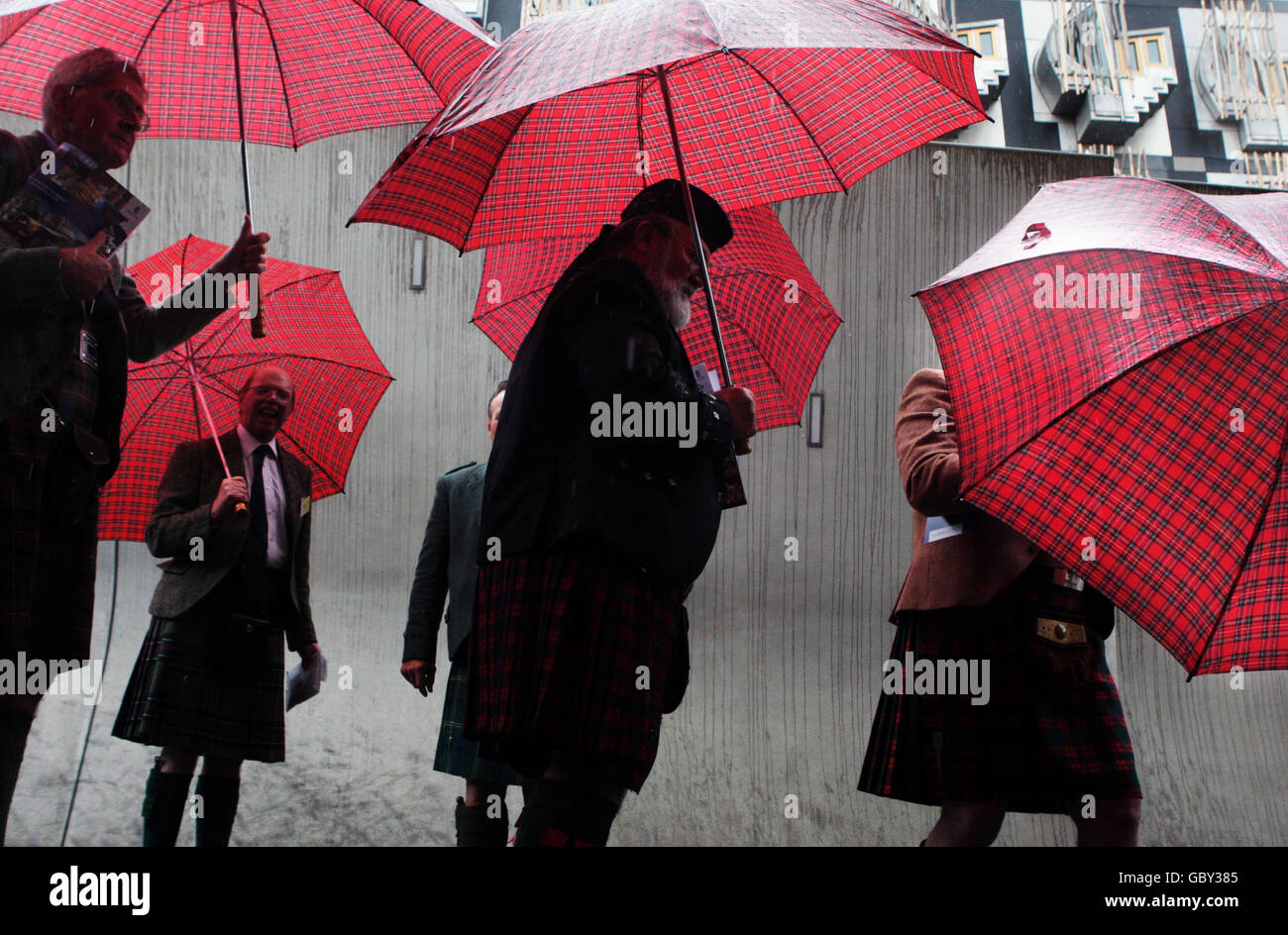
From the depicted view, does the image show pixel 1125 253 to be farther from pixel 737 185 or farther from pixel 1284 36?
pixel 1284 36

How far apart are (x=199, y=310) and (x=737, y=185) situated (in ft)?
4.38

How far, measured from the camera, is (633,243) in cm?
226

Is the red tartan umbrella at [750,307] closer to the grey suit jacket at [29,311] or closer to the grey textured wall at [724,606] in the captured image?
the grey suit jacket at [29,311]

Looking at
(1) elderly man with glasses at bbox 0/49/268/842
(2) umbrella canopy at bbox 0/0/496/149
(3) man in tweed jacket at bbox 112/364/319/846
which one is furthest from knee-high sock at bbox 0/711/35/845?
(2) umbrella canopy at bbox 0/0/496/149

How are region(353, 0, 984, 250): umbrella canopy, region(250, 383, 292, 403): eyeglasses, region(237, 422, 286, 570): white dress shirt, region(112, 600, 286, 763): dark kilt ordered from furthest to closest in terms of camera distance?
1. region(250, 383, 292, 403): eyeglasses
2. region(237, 422, 286, 570): white dress shirt
3. region(112, 600, 286, 763): dark kilt
4. region(353, 0, 984, 250): umbrella canopy

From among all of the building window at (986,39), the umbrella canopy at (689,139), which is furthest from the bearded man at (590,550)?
the building window at (986,39)

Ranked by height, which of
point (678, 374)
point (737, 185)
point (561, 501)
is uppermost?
point (737, 185)

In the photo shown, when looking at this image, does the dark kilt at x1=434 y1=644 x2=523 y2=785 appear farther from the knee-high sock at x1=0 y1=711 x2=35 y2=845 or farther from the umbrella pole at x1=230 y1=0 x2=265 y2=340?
the knee-high sock at x1=0 y1=711 x2=35 y2=845

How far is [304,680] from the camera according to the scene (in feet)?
10.4

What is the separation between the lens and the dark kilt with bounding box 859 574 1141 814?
2.32 metres

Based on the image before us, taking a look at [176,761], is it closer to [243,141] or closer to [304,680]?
[304,680]

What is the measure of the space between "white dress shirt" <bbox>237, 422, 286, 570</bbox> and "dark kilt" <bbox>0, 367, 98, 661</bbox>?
3.42 ft
